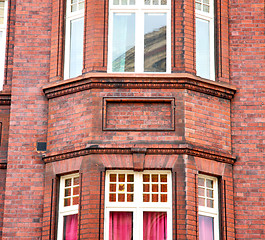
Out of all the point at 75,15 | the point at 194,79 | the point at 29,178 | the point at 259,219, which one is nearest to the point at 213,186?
the point at 259,219

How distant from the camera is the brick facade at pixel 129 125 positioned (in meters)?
14.7

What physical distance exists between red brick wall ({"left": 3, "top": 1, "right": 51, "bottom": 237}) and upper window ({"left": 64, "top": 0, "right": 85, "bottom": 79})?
0.44m

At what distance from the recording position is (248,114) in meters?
15.7

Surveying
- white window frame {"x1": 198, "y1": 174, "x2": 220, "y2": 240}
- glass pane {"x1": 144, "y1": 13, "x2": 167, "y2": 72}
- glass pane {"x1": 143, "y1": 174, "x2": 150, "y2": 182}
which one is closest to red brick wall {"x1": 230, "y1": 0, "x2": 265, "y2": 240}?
white window frame {"x1": 198, "y1": 174, "x2": 220, "y2": 240}

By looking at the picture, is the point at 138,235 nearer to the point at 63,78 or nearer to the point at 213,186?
the point at 213,186

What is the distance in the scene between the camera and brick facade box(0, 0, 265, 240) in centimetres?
1470

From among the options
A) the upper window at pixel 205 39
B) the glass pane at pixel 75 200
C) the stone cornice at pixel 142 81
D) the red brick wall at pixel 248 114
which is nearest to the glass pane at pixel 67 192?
the glass pane at pixel 75 200

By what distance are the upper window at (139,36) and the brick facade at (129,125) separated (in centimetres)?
24

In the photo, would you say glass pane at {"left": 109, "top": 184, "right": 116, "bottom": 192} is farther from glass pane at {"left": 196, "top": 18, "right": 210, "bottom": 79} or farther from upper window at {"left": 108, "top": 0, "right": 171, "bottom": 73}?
glass pane at {"left": 196, "top": 18, "right": 210, "bottom": 79}

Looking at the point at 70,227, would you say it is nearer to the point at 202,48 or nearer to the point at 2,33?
the point at 202,48

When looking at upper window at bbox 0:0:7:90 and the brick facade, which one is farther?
upper window at bbox 0:0:7:90

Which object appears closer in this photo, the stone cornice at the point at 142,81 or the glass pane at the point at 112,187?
the glass pane at the point at 112,187

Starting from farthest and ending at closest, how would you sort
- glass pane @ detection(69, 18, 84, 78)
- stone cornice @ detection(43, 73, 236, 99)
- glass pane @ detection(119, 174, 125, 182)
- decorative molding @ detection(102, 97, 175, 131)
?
1. glass pane @ detection(69, 18, 84, 78)
2. stone cornice @ detection(43, 73, 236, 99)
3. decorative molding @ detection(102, 97, 175, 131)
4. glass pane @ detection(119, 174, 125, 182)

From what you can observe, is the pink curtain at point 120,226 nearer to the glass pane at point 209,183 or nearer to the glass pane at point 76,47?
the glass pane at point 209,183
